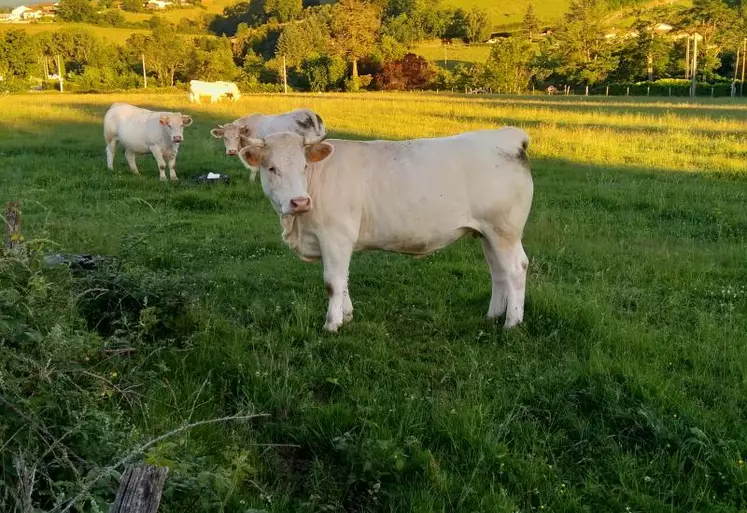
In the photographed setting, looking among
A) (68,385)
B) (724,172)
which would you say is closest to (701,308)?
(68,385)

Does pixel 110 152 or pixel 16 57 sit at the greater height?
pixel 16 57

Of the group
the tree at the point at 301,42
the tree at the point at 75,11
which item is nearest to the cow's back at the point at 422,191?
the tree at the point at 301,42

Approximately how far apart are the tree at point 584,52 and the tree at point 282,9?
8495cm

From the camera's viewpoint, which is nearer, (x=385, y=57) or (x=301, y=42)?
(x=385, y=57)

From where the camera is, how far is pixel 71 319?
13.5 ft

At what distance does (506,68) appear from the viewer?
220 feet

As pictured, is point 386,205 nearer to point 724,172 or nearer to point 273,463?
point 273,463

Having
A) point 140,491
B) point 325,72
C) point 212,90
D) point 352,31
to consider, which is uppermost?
point 352,31

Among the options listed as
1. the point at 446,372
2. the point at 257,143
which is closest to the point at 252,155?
the point at 257,143

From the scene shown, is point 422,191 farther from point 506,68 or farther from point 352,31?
point 352,31

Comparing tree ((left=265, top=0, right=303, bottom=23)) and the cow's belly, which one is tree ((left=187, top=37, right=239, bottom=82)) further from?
the cow's belly

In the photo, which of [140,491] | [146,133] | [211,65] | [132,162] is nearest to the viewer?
[140,491]

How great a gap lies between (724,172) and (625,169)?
77.4 inches

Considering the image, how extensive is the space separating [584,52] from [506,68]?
10000 mm
